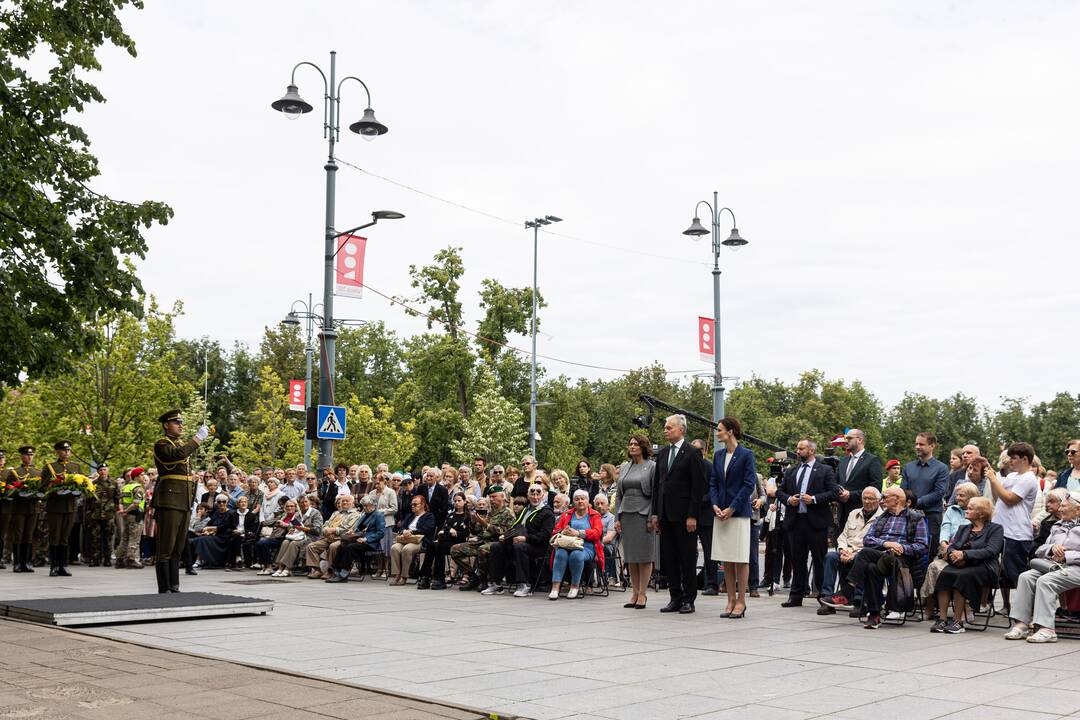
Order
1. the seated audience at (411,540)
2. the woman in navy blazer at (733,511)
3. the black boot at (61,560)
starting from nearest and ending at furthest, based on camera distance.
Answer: the woman in navy blazer at (733,511)
the seated audience at (411,540)
the black boot at (61,560)

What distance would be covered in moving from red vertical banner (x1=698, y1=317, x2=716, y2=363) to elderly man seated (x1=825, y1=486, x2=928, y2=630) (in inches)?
656

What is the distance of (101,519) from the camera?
63.8ft

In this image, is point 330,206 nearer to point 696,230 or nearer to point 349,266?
point 349,266

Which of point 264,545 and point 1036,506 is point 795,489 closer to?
point 1036,506

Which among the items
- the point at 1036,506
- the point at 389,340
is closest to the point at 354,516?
the point at 1036,506

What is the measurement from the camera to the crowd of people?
410 inches

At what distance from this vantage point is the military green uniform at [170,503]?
1182cm

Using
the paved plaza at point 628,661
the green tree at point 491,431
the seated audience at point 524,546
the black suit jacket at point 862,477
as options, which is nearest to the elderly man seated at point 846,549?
the black suit jacket at point 862,477

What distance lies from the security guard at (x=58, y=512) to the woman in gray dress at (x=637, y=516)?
968cm

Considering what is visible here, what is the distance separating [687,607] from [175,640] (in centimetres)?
553

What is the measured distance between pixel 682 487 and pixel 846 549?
191 centimetres

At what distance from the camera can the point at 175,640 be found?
8805 millimetres

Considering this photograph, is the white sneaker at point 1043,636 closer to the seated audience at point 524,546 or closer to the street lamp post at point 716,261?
the seated audience at point 524,546

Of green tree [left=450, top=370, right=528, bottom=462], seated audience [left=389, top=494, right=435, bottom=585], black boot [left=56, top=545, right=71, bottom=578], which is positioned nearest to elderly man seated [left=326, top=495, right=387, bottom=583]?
seated audience [left=389, top=494, right=435, bottom=585]
